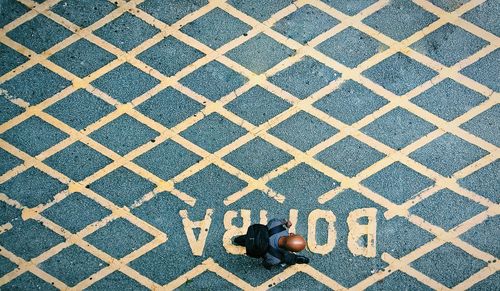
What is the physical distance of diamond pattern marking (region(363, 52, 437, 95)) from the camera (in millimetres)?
8664

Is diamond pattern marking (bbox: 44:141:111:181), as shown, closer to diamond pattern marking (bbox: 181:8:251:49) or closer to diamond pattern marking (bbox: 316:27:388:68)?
diamond pattern marking (bbox: 181:8:251:49)

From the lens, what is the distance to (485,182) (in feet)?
27.9

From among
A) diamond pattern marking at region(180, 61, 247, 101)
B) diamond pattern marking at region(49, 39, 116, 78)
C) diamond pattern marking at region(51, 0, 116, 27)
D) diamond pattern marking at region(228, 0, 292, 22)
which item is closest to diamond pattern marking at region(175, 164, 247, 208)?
diamond pattern marking at region(180, 61, 247, 101)

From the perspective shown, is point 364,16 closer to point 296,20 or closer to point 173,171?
point 296,20

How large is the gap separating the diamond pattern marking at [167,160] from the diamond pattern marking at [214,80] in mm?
849

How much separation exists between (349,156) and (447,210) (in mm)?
1501

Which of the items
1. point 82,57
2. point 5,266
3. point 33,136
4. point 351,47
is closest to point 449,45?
point 351,47

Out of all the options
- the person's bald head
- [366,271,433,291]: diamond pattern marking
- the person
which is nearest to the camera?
the person's bald head

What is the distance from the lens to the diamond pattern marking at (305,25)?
8750 mm

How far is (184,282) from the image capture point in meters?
8.34

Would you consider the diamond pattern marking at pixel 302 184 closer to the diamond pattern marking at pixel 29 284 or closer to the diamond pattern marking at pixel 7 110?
the diamond pattern marking at pixel 29 284

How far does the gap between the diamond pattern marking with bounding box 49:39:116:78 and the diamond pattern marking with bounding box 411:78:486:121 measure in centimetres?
434

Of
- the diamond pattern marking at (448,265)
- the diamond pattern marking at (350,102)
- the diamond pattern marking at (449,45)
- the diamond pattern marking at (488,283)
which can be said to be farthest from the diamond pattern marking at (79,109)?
the diamond pattern marking at (488,283)

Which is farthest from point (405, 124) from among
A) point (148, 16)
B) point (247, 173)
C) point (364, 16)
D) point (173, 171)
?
point (148, 16)
